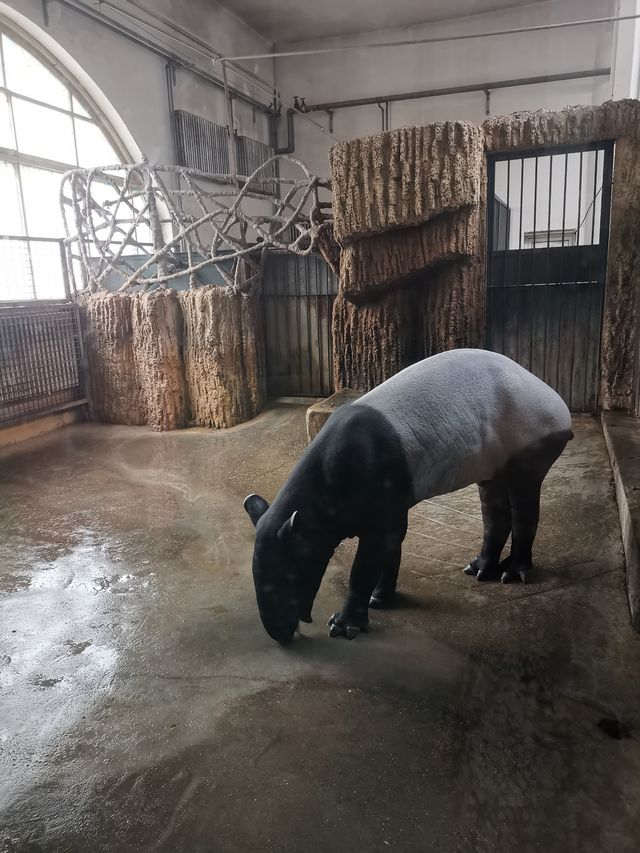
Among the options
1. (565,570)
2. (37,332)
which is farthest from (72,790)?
(37,332)

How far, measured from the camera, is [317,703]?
2.56 m

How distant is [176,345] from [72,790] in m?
5.69

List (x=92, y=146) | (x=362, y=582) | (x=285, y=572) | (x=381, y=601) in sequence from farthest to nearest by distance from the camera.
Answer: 1. (x=92, y=146)
2. (x=381, y=601)
3. (x=362, y=582)
4. (x=285, y=572)

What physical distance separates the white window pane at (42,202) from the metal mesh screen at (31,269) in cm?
31

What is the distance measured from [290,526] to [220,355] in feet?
15.6

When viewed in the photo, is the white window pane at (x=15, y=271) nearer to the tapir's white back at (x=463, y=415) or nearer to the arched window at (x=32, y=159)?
the arched window at (x=32, y=159)

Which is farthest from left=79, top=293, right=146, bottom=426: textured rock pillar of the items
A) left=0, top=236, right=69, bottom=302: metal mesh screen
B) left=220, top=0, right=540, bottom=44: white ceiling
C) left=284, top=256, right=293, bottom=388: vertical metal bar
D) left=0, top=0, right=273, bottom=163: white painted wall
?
left=220, top=0, right=540, bottom=44: white ceiling

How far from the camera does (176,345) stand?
24.2 feet

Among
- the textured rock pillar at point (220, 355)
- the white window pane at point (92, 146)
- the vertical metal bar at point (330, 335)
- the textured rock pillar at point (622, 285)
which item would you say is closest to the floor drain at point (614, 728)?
the textured rock pillar at point (622, 285)

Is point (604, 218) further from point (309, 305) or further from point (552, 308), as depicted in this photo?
point (309, 305)

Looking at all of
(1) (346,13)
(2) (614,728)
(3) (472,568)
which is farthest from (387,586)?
(1) (346,13)

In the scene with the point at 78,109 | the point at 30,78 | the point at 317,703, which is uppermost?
the point at 30,78

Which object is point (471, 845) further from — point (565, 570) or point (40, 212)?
point (40, 212)

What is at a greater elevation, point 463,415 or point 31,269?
point 31,269
